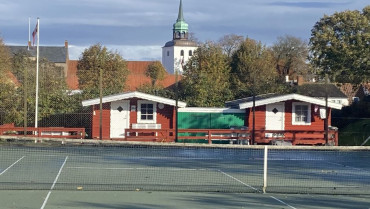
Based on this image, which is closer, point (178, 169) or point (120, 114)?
point (178, 169)

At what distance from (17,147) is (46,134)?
12.4 feet

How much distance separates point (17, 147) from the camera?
2597cm

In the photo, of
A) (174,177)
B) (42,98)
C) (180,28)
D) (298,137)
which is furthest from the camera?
(180,28)

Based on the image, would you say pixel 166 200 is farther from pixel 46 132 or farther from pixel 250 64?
pixel 250 64

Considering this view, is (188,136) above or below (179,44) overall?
below

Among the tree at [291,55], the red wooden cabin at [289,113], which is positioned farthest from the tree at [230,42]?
the red wooden cabin at [289,113]

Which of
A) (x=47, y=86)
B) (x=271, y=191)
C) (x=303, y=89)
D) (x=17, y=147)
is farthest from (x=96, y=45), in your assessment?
(x=271, y=191)

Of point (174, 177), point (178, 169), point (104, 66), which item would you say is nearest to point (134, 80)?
point (104, 66)

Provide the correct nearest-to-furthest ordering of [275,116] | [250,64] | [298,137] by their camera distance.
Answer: [298,137] < [275,116] < [250,64]

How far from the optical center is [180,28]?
16025cm

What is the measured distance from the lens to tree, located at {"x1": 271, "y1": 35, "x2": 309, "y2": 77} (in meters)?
68.6

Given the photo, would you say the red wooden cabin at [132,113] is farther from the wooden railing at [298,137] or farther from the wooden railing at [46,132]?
the wooden railing at [298,137]

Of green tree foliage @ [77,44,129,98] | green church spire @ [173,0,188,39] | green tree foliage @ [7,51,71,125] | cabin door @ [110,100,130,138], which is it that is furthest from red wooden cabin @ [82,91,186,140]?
green church spire @ [173,0,188,39]

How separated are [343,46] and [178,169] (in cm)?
2888
